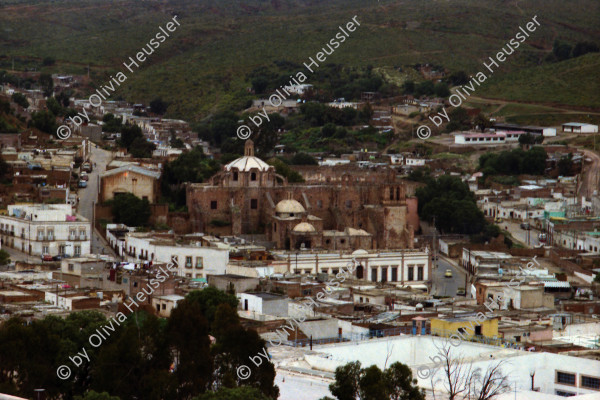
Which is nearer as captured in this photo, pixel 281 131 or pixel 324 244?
pixel 324 244

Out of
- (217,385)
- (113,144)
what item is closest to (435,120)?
(113,144)

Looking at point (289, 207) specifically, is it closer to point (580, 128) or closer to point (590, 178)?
point (590, 178)

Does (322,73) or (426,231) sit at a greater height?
(322,73)

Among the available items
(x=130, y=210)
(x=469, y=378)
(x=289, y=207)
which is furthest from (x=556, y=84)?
(x=469, y=378)

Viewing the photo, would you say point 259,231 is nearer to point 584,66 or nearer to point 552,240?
point 552,240

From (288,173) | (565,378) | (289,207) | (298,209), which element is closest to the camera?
(565,378)

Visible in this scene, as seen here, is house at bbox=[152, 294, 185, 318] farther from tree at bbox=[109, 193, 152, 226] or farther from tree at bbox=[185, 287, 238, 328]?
tree at bbox=[109, 193, 152, 226]
